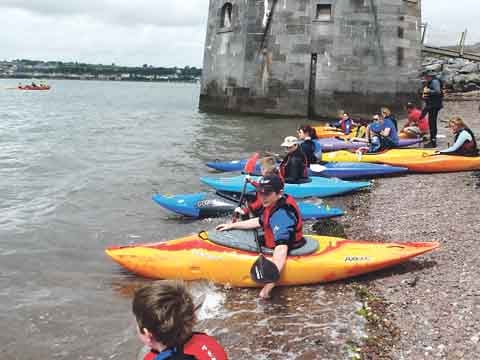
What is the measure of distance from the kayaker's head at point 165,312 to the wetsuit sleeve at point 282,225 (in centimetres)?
283

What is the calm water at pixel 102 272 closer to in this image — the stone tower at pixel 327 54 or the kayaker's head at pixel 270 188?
the kayaker's head at pixel 270 188

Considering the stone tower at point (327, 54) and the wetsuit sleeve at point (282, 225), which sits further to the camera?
the stone tower at point (327, 54)

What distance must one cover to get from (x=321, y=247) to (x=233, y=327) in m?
1.50

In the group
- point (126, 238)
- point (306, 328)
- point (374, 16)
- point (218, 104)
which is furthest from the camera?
point (218, 104)

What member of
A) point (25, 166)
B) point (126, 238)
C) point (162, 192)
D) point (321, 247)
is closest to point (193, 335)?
point (321, 247)

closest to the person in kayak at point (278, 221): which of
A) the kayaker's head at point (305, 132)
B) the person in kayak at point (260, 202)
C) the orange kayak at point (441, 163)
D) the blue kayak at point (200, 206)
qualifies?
the person in kayak at point (260, 202)

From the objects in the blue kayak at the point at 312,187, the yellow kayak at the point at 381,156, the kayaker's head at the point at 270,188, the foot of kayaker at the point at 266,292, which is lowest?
the foot of kayaker at the point at 266,292

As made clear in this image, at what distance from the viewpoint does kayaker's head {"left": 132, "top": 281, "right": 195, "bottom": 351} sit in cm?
223

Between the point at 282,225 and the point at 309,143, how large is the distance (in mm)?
4948

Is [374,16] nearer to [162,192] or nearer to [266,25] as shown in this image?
[266,25]

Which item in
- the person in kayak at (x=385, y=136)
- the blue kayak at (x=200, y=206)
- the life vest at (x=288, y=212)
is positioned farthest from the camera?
the person in kayak at (x=385, y=136)

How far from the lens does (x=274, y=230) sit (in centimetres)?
520

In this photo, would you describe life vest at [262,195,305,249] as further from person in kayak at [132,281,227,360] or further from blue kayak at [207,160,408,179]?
blue kayak at [207,160,408,179]

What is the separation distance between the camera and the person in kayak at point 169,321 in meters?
2.23
